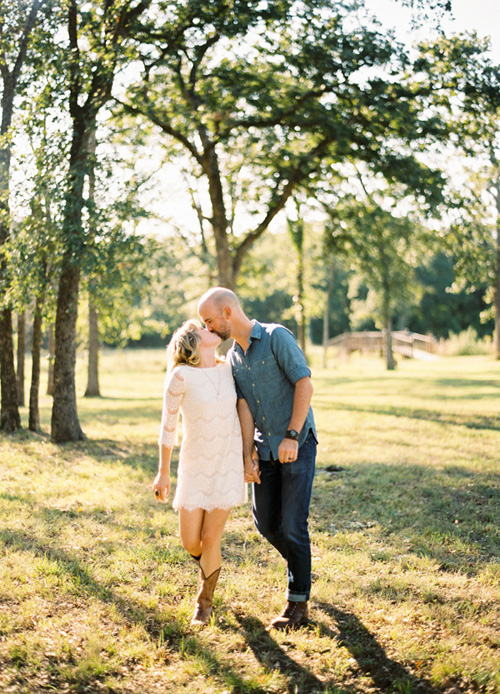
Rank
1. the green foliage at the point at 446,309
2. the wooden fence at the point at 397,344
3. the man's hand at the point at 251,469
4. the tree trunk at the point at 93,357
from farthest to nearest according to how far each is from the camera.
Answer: the green foliage at the point at 446,309 < the wooden fence at the point at 397,344 < the tree trunk at the point at 93,357 < the man's hand at the point at 251,469

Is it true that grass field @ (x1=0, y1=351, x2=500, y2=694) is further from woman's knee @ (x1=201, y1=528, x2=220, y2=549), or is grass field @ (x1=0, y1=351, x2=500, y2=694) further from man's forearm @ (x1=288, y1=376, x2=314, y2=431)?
man's forearm @ (x1=288, y1=376, x2=314, y2=431)

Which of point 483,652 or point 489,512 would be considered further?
point 489,512

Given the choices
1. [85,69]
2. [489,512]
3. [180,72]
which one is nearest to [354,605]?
[489,512]

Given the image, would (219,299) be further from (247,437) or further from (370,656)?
(370,656)

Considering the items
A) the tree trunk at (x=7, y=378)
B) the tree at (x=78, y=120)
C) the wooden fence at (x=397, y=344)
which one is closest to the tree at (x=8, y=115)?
the tree trunk at (x=7, y=378)

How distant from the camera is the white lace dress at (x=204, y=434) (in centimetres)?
391

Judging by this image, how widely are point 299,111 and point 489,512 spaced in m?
8.82

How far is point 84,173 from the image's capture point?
31.6 ft

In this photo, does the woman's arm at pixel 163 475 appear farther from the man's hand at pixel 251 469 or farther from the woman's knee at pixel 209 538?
the man's hand at pixel 251 469

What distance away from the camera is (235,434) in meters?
4.03

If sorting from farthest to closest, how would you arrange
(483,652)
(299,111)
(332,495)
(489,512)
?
(299,111) < (332,495) < (489,512) < (483,652)

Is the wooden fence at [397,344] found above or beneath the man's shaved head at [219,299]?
beneath

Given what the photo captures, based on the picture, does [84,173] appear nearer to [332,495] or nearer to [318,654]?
[332,495]

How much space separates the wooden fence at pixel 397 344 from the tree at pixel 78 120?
106ft
